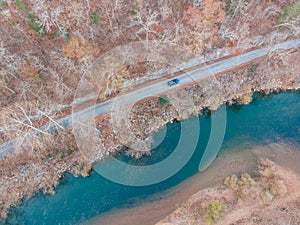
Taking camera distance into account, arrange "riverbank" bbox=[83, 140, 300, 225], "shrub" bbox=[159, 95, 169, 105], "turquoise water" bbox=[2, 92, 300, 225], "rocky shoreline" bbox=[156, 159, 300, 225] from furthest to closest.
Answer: "shrub" bbox=[159, 95, 169, 105], "turquoise water" bbox=[2, 92, 300, 225], "riverbank" bbox=[83, 140, 300, 225], "rocky shoreline" bbox=[156, 159, 300, 225]

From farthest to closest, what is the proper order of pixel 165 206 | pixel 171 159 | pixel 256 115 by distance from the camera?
pixel 256 115
pixel 171 159
pixel 165 206

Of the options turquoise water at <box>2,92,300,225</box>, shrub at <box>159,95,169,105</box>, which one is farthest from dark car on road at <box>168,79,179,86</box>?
turquoise water at <box>2,92,300,225</box>

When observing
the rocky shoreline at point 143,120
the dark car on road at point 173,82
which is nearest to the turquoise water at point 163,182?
the rocky shoreline at point 143,120

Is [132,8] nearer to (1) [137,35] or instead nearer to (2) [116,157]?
(1) [137,35]

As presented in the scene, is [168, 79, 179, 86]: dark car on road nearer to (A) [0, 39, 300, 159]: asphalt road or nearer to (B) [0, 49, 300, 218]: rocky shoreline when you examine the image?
(A) [0, 39, 300, 159]: asphalt road

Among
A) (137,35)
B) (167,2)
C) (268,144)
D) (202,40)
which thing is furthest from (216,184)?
(167,2)

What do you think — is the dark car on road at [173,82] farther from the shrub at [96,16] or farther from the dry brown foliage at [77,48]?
the shrub at [96,16]
